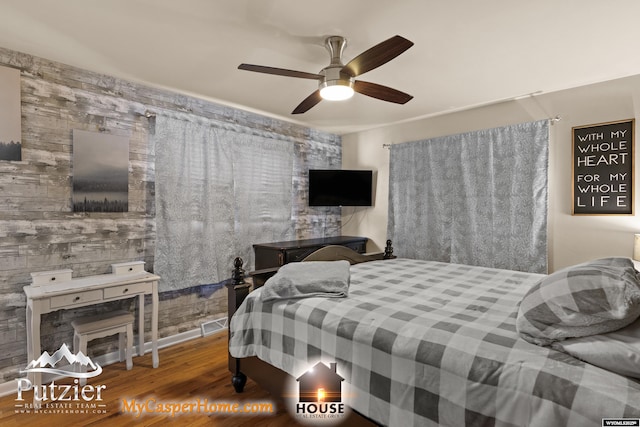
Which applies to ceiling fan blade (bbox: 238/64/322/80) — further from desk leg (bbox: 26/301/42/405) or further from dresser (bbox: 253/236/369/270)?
desk leg (bbox: 26/301/42/405)

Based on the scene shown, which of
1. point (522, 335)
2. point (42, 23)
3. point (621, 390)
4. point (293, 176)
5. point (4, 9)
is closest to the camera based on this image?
point (621, 390)

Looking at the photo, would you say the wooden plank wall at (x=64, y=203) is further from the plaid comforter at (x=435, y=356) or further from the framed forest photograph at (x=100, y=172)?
the plaid comforter at (x=435, y=356)

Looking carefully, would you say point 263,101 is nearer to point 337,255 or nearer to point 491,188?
point 337,255

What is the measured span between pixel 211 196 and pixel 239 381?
6.19ft

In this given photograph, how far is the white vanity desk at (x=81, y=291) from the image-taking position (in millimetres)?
2209

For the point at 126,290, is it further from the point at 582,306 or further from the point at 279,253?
the point at 582,306

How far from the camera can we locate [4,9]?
6.35 feet

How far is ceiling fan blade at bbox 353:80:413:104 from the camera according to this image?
2.32 metres

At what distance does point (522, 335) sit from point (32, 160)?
332 cm

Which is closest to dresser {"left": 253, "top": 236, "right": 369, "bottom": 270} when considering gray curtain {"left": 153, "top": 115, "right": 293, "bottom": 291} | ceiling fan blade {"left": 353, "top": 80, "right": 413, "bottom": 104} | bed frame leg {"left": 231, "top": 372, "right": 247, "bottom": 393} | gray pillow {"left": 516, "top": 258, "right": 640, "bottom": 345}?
gray curtain {"left": 153, "top": 115, "right": 293, "bottom": 291}

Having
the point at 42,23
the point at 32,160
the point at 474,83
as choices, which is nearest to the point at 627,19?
the point at 474,83

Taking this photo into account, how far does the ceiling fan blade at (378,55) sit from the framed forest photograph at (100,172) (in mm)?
2113

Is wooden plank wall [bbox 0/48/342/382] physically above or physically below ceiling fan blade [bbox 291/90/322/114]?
below

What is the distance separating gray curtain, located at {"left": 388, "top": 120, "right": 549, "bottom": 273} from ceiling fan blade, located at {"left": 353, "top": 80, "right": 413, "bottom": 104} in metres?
1.54
